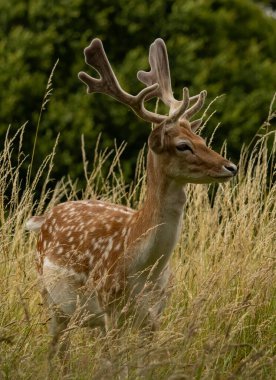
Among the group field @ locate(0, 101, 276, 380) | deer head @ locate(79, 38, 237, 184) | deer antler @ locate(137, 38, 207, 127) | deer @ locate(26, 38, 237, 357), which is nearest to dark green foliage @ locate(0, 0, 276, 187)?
field @ locate(0, 101, 276, 380)

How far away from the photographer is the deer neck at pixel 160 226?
5.93m

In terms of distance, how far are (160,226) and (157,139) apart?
1.34ft

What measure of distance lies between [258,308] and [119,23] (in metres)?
3.24

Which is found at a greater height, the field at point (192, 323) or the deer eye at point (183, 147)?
the deer eye at point (183, 147)

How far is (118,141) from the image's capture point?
9039 mm

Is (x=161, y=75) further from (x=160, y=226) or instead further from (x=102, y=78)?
(x=160, y=226)

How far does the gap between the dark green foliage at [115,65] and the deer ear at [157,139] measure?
284 cm

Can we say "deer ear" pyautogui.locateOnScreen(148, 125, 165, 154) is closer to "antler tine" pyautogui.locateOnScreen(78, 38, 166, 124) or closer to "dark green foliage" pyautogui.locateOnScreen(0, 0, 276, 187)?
"antler tine" pyautogui.locateOnScreen(78, 38, 166, 124)

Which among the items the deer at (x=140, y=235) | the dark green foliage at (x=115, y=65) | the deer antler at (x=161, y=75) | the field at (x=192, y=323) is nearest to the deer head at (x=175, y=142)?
Result: the deer at (x=140, y=235)

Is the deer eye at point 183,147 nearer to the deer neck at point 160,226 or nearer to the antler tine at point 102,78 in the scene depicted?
the deer neck at point 160,226

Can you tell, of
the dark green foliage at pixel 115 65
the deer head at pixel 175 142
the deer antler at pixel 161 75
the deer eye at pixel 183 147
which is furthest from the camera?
the dark green foliage at pixel 115 65

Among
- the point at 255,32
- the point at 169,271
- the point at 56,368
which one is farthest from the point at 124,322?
the point at 255,32

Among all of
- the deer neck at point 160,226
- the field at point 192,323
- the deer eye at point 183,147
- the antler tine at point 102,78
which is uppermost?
the antler tine at point 102,78

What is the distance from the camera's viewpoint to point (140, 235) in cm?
602
